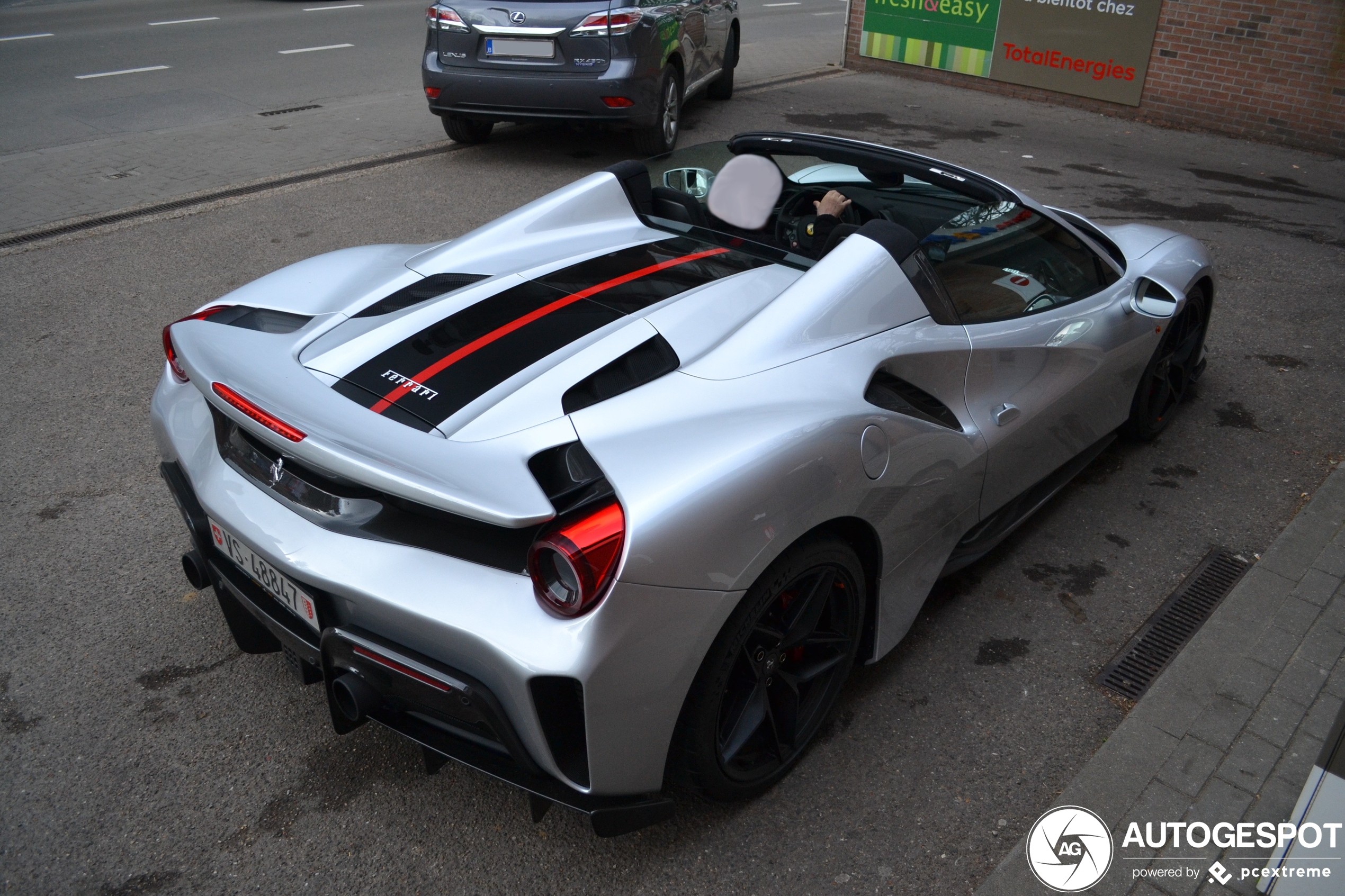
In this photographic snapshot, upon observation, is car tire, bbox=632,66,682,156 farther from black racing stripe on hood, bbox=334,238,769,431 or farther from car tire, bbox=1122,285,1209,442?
black racing stripe on hood, bbox=334,238,769,431

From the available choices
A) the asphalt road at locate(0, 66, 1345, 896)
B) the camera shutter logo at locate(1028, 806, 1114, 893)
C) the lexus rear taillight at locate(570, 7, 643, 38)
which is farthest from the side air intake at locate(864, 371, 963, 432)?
the lexus rear taillight at locate(570, 7, 643, 38)

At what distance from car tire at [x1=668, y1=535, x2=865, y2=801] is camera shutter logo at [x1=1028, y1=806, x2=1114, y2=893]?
0.60m

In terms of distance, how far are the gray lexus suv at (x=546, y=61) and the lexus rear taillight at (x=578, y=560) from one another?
6.40m

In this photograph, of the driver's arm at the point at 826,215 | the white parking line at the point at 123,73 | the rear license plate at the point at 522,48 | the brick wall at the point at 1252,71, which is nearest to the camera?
the driver's arm at the point at 826,215

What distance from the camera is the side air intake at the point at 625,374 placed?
2.30 m

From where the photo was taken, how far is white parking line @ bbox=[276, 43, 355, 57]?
12.8m

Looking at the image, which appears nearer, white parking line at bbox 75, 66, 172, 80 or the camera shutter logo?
the camera shutter logo

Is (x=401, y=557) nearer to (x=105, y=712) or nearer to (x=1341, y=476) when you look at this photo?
(x=105, y=712)

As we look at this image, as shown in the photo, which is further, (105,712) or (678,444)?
(105,712)

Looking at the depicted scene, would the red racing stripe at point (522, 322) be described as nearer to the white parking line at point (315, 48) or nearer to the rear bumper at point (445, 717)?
the rear bumper at point (445, 717)

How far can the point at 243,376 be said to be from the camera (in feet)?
7.84

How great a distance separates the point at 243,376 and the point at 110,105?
9272mm

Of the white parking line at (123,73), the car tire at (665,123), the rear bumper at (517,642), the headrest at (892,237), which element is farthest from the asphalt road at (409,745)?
the white parking line at (123,73)

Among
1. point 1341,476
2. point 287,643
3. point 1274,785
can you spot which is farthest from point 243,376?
point 1341,476
